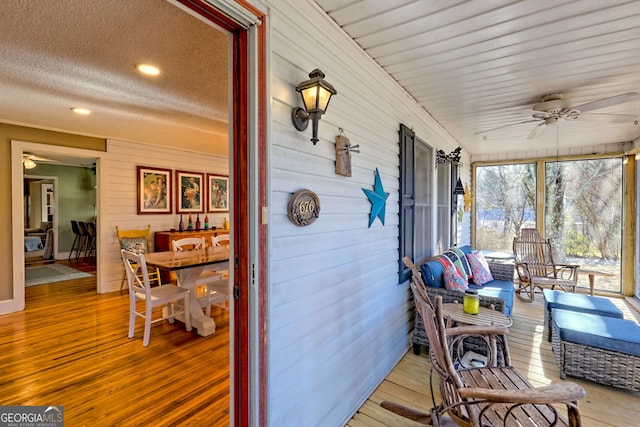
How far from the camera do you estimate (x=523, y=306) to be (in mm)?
Result: 4605

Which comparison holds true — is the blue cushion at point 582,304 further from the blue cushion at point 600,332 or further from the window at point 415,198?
the window at point 415,198

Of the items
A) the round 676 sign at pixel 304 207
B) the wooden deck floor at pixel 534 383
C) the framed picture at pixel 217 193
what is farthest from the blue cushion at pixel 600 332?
the framed picture at pixel 217 193

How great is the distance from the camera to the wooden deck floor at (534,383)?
2105mm

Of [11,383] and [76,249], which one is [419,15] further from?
[76,249]

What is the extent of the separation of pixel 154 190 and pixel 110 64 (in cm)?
348

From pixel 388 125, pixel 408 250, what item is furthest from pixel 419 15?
pixel 408 250

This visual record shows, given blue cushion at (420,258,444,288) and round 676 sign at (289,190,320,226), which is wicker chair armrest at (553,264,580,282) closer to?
blue cushion at (420,258,444,288)

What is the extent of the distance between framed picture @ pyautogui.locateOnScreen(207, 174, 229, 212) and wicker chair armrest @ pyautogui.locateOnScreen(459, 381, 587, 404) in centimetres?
587

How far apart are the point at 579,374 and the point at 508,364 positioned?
1364 millimetres

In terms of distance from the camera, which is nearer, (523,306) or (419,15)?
(419,15)

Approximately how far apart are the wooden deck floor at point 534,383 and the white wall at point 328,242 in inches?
3.8

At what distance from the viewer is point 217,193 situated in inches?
261

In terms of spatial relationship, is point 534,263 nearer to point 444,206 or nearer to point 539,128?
point 444,206

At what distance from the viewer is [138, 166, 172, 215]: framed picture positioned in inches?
211
